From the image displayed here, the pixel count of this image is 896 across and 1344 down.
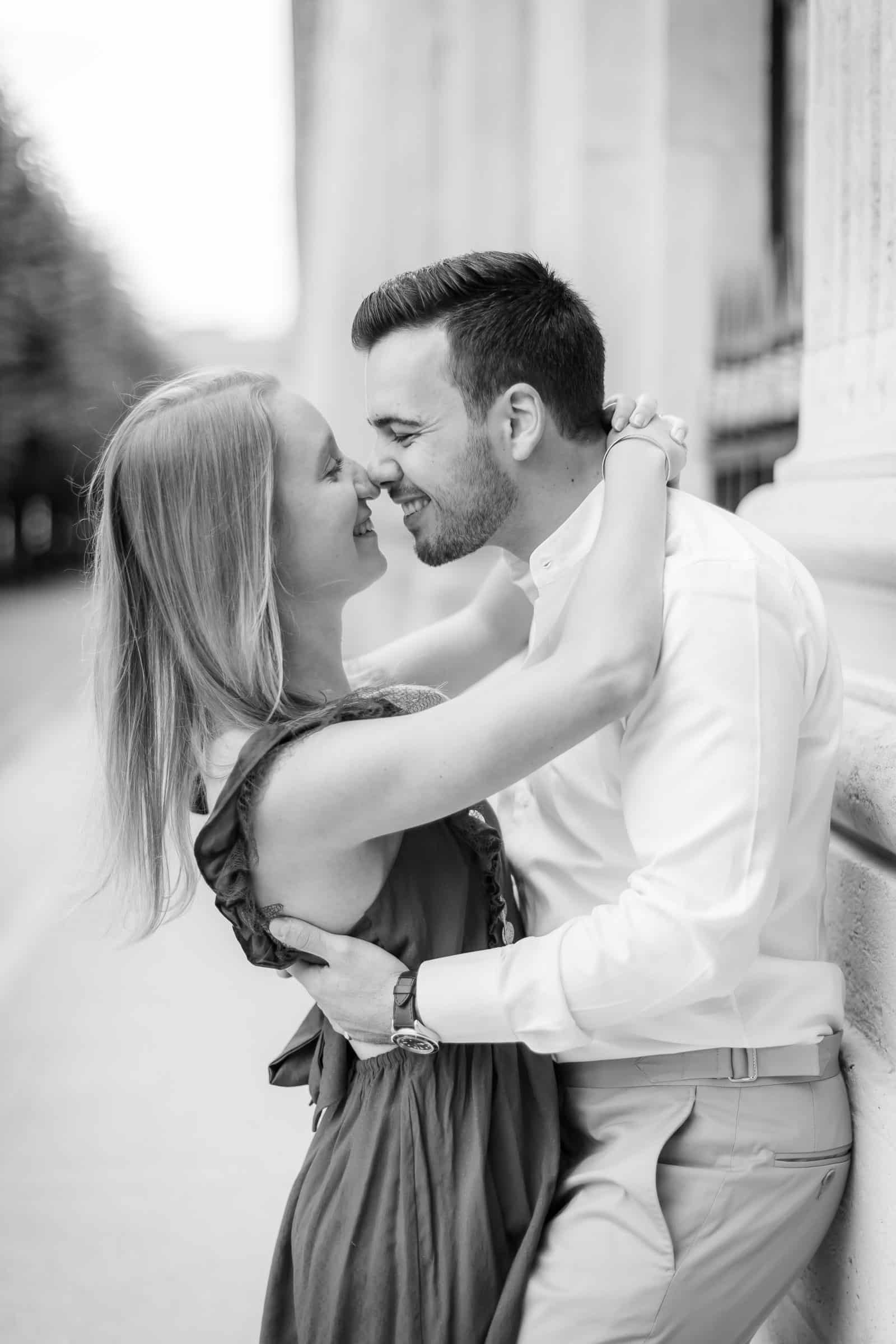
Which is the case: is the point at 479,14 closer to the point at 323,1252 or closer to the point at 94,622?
A: the point at 94,622

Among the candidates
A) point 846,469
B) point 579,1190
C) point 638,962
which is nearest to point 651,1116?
point 579,1190

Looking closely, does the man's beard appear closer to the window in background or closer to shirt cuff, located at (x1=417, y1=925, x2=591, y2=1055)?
shirt cuff, located at (x1=417, y1=925, x2=591, y2=1055)

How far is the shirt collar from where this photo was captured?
1751mm

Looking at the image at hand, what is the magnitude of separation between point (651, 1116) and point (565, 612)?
699 millimetres

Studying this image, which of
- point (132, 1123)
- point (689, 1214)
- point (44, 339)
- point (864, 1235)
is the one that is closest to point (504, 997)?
point (689, 1214)

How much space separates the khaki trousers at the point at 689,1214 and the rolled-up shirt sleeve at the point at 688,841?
0.67 feet

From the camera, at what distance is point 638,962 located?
1.35 m

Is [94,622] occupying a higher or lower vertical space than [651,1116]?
higher

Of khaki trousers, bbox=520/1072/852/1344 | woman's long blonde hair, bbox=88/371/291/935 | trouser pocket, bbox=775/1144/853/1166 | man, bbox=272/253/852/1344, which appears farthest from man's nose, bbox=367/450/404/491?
trouser pocket, bbox=775/1144/853/1166

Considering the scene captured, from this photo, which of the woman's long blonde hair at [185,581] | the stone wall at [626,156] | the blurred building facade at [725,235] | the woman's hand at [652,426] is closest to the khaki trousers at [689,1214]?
the blurred building facade at [725,235]

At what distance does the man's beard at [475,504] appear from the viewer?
6.02 feet

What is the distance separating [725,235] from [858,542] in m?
5.14

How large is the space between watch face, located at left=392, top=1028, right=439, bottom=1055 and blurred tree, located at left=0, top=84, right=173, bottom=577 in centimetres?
1098

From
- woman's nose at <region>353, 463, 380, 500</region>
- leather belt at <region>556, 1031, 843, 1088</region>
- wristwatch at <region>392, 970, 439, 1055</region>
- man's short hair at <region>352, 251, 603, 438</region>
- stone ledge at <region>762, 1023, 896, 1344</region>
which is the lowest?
stone ledge at <region>762, 1023, 896, 1344</region>
